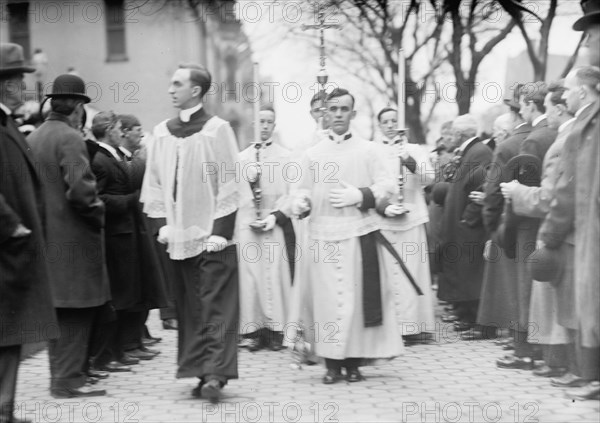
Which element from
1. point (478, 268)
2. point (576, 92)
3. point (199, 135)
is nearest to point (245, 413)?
point (199, 135)

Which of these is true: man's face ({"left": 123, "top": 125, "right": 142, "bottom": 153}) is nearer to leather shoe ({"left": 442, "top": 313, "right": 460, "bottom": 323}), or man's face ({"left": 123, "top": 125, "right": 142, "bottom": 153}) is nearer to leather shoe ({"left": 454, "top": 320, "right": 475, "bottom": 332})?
leather shoe ({"left": 454, "top": 320, "right": 475, "bottom": 332})

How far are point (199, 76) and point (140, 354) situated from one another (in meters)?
2.87

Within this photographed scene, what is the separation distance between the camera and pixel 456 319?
10.9 metres

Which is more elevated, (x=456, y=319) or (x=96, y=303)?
(x=96, y=303)

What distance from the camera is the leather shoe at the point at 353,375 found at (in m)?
7.73

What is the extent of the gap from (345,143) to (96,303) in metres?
2.16

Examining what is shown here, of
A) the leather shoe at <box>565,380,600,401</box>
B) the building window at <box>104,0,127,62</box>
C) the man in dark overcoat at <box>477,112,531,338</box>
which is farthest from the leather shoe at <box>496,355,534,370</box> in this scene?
the building window at <box>104,0,127,62</box>

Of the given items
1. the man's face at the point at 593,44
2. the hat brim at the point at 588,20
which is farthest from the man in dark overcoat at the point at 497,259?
the hat brim at the point at 588,20

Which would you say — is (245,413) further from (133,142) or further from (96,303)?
(133,142)

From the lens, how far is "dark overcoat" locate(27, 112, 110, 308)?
721 cm

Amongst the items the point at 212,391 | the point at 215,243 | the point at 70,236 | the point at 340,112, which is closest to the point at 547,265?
the point at 340,112

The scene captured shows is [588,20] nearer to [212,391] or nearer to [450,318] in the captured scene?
[212,391]

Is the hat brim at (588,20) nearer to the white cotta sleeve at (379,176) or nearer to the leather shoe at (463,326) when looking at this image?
the white cotta sleeve at (379,176)

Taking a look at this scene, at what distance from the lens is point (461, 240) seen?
35.0 ft
